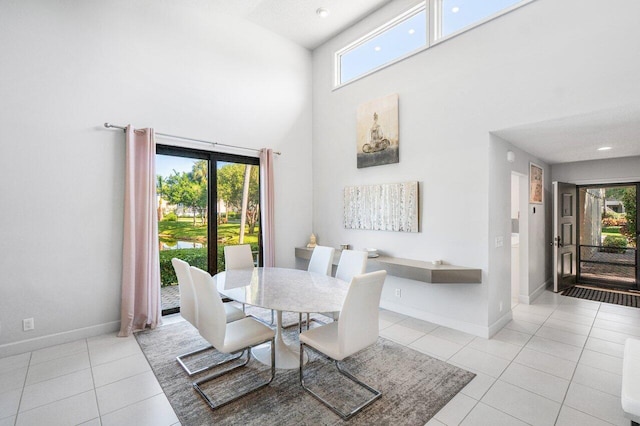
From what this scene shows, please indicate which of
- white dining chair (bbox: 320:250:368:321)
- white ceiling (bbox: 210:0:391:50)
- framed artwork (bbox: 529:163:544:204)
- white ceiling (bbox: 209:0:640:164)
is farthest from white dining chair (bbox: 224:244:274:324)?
framed artwork (bbox: 529:163:544:204)

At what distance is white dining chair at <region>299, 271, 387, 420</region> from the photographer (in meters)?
1.94

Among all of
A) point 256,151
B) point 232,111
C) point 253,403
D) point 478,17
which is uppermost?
point 478,17

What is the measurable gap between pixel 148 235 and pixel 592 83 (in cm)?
471

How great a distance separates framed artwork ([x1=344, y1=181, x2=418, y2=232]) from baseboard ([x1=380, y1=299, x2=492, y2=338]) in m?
1.06

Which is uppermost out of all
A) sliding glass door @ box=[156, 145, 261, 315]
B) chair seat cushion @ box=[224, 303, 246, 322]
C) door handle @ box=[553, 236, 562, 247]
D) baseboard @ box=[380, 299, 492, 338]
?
sliding glass door @ box=[156, 145, 261, 315]

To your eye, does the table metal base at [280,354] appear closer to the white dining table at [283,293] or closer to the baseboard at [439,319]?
the white dining table at [283,293]

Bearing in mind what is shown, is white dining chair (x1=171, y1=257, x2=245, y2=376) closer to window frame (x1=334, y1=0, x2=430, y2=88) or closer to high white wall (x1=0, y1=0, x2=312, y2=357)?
high white wall (x1=0, y1=0, x2=312, y2=357)

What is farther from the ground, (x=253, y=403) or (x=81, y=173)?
(x=81, y=173)

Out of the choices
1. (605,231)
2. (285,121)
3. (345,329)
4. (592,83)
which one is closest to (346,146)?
(285,121)

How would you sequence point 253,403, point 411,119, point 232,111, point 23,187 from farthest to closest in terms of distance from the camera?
point 232,111 → point 411,119 → point 23,187 → point 253,403

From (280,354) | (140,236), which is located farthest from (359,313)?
Result: (140,236)

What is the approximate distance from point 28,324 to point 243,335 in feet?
7.93

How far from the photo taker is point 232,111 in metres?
4.42

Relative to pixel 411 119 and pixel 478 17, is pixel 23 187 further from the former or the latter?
pixel 478 17
